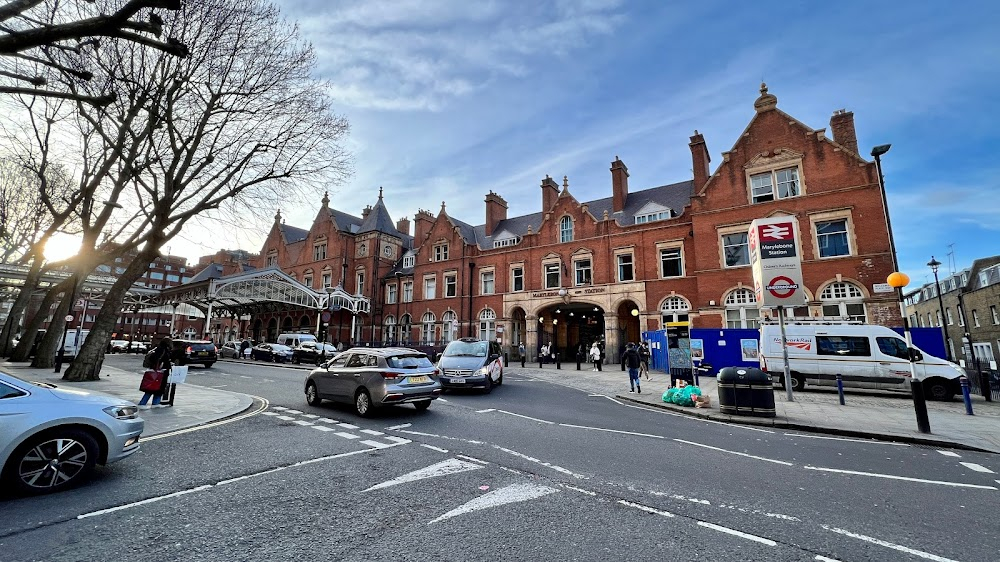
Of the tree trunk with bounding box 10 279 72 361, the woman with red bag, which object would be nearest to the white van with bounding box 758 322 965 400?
the woman with red bag

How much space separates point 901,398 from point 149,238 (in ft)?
87.2

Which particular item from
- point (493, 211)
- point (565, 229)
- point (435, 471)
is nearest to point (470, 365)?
Answer: point (435, 471)

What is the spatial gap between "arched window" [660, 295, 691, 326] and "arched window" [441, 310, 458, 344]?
55.8 feet

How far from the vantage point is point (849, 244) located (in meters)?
21.9

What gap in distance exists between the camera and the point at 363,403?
9.55 m

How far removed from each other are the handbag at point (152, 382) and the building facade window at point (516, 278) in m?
26.1

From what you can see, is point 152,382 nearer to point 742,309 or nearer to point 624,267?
point 742,309

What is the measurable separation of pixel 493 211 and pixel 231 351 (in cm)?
2459

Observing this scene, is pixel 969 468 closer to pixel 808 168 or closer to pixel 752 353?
pixel 752 353

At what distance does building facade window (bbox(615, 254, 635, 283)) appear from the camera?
2936 cm

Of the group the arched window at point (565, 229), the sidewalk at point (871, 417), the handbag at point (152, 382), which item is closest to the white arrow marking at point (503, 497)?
the sidewalk at point (871, 417)

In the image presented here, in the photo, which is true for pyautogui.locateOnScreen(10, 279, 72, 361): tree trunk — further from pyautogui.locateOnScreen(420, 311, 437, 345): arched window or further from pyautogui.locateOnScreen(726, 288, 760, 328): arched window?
pyautogui.locateOnScreen(726, 288, 760, 328): arched window

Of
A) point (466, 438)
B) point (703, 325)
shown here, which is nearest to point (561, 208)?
point (703, 325)

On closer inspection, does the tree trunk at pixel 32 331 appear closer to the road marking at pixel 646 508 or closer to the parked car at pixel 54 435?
the parked car at pixel 54 435
